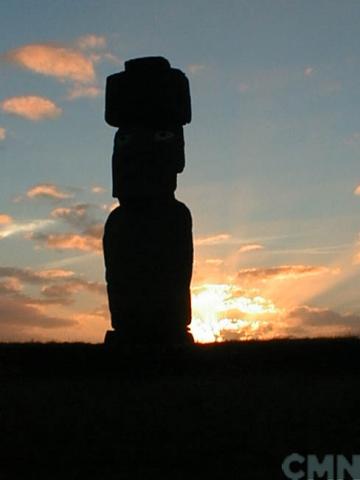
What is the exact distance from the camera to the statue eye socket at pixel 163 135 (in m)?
17.5

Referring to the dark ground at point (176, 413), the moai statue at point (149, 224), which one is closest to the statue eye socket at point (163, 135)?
the moai statue at point (149, 224)

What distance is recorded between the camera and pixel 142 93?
1766cm

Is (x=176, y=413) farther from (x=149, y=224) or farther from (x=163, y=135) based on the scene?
(x=163, y=135)

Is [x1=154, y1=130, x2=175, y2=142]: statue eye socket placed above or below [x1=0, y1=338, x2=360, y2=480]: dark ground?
above

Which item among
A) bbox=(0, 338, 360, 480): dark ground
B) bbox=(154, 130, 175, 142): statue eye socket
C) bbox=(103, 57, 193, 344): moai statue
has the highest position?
bbox=(154, 130, 175, 142): statue eye socket

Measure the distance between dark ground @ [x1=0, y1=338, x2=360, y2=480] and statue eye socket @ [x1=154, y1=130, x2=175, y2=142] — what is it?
4.49 metres

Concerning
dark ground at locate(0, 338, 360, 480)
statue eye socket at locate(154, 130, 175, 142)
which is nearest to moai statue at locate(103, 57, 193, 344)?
statue eye socket at locate(154, 130, 175, 142)

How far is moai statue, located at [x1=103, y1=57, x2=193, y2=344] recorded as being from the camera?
56.0 feet

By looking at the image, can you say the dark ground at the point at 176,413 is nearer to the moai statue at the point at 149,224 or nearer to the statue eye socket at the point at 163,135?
the moai statue at the point at 149,224

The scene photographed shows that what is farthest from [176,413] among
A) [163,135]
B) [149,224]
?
[163,135]

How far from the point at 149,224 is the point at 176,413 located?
690 cm

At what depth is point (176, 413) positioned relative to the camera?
10.8 m

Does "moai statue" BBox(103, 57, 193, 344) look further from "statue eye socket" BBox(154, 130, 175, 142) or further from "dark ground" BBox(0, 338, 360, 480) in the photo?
"dark ground" BBox(0, 338, 360, 480)

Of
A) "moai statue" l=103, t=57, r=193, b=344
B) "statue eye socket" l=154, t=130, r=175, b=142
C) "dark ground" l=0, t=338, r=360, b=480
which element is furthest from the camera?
"statue eye socket" l=154, t=130, r=175, b=142
